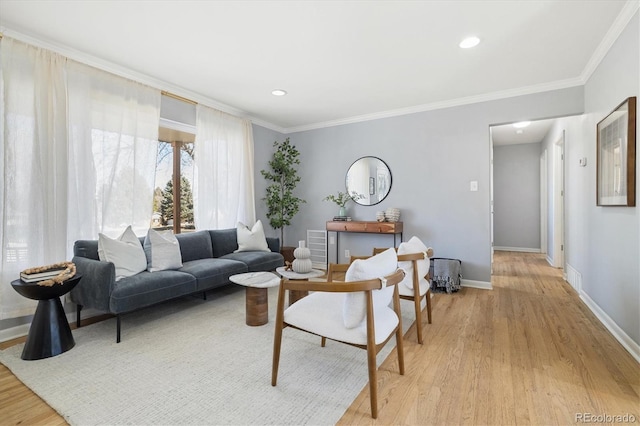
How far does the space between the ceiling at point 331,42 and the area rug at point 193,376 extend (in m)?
2.48

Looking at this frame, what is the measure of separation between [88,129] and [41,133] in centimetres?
Answer: 36

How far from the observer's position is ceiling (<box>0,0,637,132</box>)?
225cm

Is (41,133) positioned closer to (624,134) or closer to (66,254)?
(66,254)

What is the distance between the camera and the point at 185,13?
230 cm

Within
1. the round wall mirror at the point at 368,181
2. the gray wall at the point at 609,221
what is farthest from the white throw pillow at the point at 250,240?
the gray wall at the point at 609,221

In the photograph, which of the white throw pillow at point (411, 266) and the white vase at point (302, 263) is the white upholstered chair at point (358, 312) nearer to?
the white throw pillow at point (411, 266)

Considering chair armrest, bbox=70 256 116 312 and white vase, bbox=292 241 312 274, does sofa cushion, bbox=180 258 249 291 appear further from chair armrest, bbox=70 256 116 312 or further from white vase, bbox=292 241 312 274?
white vase, bbox=292 241 312 274

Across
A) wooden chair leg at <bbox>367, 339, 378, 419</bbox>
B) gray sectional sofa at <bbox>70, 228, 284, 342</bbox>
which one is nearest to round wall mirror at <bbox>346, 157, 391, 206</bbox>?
gray sectional sofa at <bbox>70, 228, 284, 342</bbox>

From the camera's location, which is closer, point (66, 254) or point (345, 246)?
point (66, 254)

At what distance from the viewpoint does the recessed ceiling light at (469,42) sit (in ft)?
8.62

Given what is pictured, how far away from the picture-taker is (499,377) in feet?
6.41

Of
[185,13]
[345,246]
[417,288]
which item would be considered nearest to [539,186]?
[345,246]

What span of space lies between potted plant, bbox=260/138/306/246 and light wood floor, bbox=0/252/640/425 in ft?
9.53

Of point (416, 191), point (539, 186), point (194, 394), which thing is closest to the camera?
point (194, 394)
